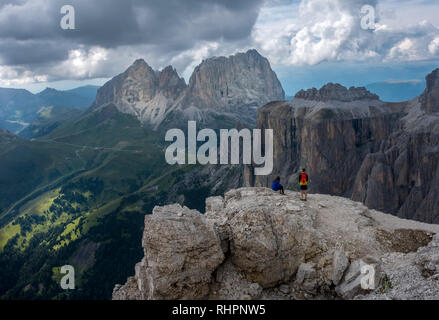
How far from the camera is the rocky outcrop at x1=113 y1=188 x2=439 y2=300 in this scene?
22047mm

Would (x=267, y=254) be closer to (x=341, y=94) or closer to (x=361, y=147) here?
(x=361, y=147)

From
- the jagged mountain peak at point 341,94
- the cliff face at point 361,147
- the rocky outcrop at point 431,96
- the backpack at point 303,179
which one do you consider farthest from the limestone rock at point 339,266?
the jagged mountain peak at point 341,94

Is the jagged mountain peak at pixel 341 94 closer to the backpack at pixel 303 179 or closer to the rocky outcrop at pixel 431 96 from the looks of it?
the rocky outcrop at pixel 431 96

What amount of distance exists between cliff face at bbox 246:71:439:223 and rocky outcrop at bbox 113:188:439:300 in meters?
53.5

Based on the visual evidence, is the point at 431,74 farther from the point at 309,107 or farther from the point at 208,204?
the point at 208,204

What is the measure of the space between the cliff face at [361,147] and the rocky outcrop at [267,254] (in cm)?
5352

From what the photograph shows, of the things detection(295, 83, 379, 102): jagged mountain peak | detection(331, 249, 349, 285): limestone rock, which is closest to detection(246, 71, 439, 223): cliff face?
detection(295, 83, 379, 102): jagged mountain peak

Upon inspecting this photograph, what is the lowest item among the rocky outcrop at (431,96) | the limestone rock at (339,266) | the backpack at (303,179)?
the limestone rock at (339,266)

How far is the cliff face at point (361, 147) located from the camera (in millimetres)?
80250

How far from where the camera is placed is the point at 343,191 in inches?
4345

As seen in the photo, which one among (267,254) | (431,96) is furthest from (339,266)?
(431,96)

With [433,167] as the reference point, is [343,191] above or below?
below
